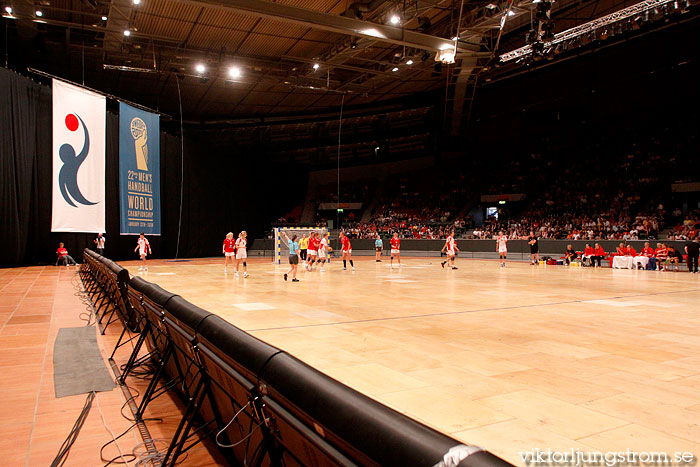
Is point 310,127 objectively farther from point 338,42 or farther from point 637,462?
point 637,462

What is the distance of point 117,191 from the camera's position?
27.5 m

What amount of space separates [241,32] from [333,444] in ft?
80.1

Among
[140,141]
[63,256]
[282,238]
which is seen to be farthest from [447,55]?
[63,256]


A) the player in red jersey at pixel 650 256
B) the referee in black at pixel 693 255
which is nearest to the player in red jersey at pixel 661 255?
the player in red jersey at pixel 650 256

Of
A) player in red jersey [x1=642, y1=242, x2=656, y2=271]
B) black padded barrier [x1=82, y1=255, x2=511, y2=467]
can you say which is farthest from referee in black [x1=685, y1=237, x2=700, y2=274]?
black padded barrier [x1=82, y1=255, x2=511, y2=467]

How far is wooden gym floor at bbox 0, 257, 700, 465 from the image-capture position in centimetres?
380

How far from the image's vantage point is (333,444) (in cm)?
157

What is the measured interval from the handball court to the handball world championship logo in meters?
14.7

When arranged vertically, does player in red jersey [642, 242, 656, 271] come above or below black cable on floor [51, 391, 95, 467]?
above

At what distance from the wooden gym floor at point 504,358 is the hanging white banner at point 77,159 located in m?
9.29

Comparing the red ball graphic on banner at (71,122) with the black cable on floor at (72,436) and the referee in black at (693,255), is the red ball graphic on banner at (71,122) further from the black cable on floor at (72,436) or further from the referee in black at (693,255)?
the referee in black at (693,255)

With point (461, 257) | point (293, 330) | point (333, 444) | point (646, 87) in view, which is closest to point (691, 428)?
point (333, 444)

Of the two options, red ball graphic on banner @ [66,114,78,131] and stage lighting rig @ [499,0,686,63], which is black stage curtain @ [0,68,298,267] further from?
stage lighting rig @ [499,0,686,63]

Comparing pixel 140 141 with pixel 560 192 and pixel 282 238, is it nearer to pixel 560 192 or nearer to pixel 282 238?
pixel 282 238
